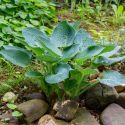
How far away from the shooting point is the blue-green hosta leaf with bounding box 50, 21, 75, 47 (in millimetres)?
2433

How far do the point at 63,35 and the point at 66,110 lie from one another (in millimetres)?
494

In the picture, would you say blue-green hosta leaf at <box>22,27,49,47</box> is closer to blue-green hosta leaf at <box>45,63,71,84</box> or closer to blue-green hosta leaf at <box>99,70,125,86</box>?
blue-green hosta leaf at <box>45,63,71,84</box>

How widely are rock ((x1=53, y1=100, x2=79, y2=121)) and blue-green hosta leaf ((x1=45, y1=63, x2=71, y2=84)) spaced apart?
23cm

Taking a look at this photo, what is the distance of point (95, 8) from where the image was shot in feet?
15.4

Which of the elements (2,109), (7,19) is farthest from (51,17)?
(2,109)

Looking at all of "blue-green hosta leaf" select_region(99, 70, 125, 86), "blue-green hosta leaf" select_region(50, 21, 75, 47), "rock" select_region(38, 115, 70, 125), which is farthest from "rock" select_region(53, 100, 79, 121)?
"blue-green hosta leaf" select_region(50, 21, 75, 47)

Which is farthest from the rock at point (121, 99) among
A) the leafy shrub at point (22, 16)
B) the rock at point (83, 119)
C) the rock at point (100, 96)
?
the leafy shrub at point (22, 16)

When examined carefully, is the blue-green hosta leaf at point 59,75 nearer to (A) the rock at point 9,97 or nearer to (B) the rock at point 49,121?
(B) the rock at point 49,121

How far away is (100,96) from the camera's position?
251 centimetres

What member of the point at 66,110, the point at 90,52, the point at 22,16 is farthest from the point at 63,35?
the point at 22,16

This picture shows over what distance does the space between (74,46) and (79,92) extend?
12.9 inches

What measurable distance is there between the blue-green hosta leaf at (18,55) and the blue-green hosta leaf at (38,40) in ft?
0.28

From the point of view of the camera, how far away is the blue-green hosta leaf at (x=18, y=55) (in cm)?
237

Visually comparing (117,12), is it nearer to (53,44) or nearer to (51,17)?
(51,17)
